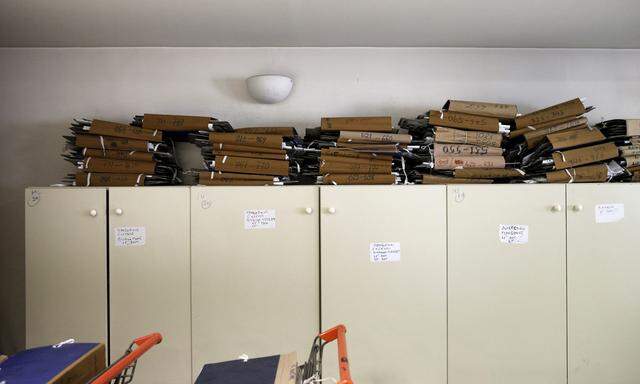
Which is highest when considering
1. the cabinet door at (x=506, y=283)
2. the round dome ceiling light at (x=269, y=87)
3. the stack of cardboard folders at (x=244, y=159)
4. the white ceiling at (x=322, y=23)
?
the white ceiling at (x=322, y=23)

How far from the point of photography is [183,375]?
155cm

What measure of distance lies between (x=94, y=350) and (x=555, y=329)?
2019 mm

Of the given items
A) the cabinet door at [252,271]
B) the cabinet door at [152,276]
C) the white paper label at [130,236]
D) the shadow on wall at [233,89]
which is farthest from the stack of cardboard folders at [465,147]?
the white paper label at [130,236]

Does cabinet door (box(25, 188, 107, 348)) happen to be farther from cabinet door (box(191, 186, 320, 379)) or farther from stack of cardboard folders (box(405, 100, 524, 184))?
stack of cardboard folders (box(405, 100, 524, 184))

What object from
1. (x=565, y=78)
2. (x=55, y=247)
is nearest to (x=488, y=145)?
(x=565, y=78)

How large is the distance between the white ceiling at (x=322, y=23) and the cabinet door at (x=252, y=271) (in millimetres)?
881

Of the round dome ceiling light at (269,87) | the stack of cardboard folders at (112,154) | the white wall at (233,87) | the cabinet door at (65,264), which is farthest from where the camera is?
the white wall at (233,87)

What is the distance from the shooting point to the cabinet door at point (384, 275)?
5.11 ft

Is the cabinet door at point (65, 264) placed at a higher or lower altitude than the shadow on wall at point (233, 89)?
lower

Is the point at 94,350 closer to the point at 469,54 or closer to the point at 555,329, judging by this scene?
the point at 555,329

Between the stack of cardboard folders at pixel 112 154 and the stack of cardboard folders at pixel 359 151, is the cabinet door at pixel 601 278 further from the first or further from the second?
the stack of cardboard folders at pixel 112 154

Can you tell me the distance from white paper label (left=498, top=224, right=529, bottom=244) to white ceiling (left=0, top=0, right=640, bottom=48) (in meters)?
1.07

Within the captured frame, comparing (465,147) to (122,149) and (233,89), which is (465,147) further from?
(122,149)

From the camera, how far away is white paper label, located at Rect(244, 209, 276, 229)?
5.09ft
